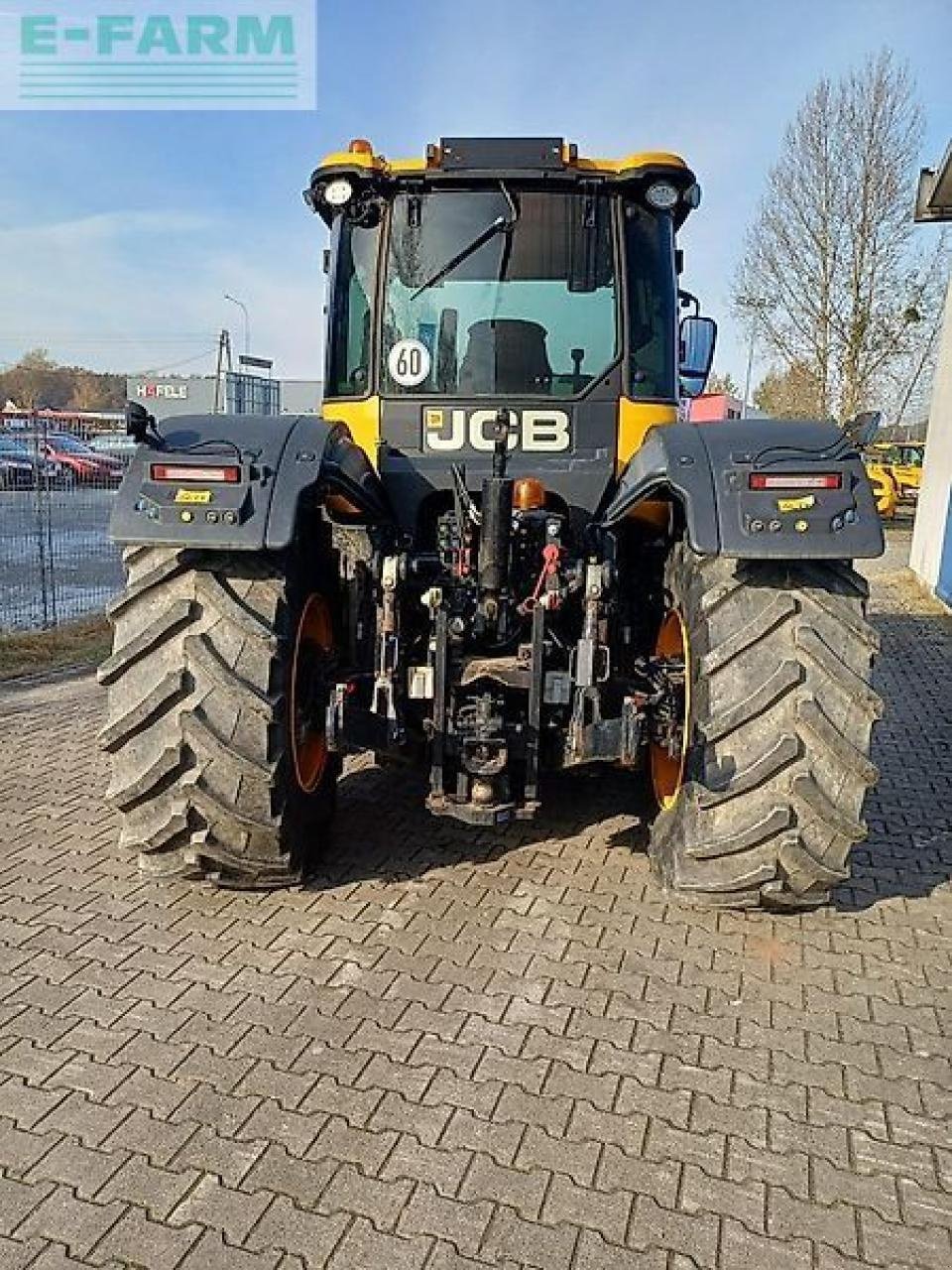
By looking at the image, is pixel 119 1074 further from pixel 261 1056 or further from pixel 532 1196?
pixel 532 1196

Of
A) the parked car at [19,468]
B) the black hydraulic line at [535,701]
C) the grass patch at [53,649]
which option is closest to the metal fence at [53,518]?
the parked car at [19,468]

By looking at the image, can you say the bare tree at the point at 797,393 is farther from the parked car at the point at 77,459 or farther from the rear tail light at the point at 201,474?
the rear tail light at the point at 201,474

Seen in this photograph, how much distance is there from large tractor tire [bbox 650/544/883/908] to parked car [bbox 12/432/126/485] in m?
8.19

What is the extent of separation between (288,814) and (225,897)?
489 mm

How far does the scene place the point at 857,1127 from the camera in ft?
8.96

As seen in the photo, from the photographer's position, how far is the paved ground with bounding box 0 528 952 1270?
2338 millimetres

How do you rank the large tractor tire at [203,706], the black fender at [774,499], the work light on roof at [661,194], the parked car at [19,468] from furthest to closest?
the parked car at [19,468], the work light on roof at [661,194], the large tractor tire at [203,706], the black fender at [774,499]

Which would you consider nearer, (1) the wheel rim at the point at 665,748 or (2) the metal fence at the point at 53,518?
(1) the wheel rim at the point at 665,748

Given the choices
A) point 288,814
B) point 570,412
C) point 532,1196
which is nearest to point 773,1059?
point 532,1196

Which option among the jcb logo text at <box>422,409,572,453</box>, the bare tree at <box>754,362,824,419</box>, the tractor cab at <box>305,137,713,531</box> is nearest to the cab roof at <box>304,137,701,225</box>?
the tractor cab at <box>305,137,713,531</box>

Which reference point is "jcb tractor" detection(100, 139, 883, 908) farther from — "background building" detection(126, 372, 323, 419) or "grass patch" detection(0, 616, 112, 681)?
"background building" detection(126, 372, 323, 419)

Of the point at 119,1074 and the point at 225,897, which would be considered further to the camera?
the point at 225,897

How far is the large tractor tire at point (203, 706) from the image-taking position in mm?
3525

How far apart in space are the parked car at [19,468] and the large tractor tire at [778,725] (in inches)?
329
